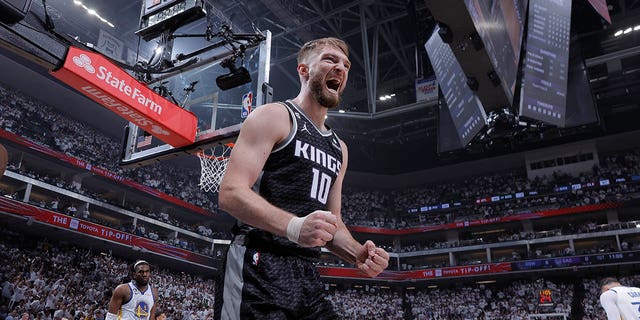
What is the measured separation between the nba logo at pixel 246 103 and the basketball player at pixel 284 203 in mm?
4037

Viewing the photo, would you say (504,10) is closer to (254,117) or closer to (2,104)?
(254,117)

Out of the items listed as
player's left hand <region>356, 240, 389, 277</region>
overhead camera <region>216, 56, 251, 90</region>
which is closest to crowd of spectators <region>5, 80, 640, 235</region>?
overhead camera <region>216, 56, 251, 90</region>

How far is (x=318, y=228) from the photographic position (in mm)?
1715

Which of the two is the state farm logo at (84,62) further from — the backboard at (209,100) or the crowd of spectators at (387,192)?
the crowd of spectators at (387,192)

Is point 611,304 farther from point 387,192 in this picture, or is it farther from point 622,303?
point 387,192

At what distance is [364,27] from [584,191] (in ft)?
63.3

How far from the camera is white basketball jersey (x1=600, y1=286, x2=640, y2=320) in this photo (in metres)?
5.64

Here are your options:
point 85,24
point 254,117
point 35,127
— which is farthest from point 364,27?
point 254,117

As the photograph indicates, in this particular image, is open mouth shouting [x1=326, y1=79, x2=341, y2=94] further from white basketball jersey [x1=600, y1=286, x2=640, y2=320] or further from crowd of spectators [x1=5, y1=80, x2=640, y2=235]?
crowd of spectators [x1=5, y1=80, x2=640, y2=235]

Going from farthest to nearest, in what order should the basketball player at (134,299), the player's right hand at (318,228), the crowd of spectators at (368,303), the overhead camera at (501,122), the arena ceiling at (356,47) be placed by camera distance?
the crowd of spectators at (368,303)
the arena ceiling at (356,47)
the overhead camera at (501,122)
the basketball player at (134,299)
the player's right hand at (318,228)

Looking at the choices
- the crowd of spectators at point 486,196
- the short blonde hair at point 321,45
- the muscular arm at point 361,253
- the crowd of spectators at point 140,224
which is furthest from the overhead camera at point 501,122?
the crowd of spectators at point 486,196

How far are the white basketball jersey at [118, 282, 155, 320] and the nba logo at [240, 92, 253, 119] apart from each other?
2832 mm

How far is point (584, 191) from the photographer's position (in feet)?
101

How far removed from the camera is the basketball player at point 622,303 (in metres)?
5.65
